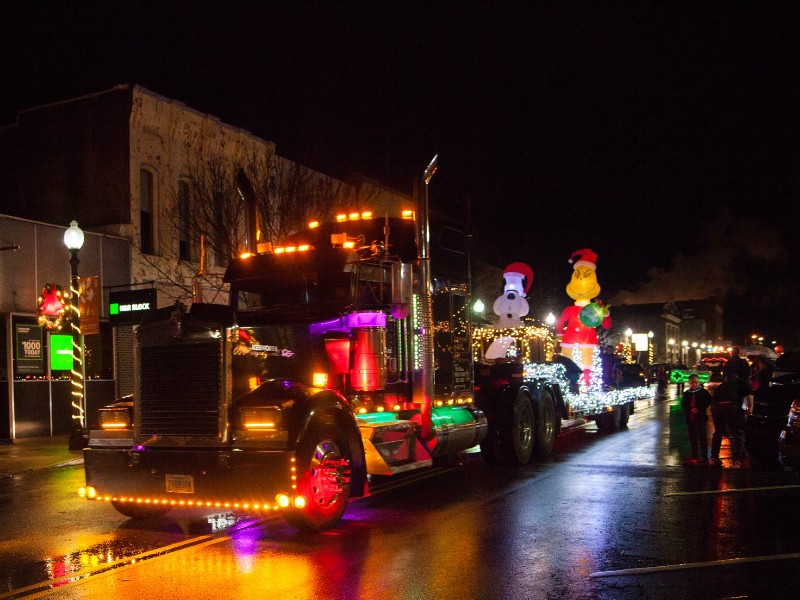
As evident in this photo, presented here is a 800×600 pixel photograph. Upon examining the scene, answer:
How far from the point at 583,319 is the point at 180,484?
1341 cm

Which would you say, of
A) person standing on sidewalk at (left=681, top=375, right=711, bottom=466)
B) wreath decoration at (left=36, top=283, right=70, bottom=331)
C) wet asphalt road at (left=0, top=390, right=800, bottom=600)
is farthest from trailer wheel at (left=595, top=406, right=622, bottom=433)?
wreath decoration at (left=36, top=283, right=70, bottom=331)

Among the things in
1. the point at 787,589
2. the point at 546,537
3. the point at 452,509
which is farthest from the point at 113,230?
the point at 787,589

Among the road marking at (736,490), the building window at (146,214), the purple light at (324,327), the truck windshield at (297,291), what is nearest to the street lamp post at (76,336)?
the building window at (146,214)

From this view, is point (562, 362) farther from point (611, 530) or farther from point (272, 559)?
point (272, 559)

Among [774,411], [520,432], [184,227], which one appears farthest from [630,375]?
[184,227]

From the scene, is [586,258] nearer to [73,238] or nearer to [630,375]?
[630,375]

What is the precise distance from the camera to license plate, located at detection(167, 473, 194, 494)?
7605mm

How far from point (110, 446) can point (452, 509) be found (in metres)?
3.73

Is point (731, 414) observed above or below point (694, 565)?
above

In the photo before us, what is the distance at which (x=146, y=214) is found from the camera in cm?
2239

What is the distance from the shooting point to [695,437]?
43.4 feet

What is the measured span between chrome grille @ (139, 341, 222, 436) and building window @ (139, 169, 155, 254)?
48.7ft

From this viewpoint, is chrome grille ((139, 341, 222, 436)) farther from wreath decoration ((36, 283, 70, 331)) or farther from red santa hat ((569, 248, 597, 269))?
red santa hat ((569, 248, 597, 269))

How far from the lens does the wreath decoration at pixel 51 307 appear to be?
59.4 ft
